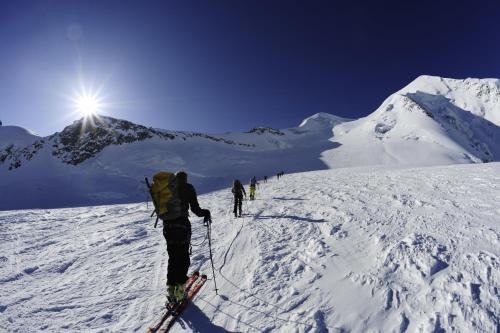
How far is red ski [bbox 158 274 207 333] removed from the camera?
14.3ft

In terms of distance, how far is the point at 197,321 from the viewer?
452 cm

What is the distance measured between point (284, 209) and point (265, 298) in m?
7.82

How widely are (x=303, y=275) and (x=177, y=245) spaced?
254cm

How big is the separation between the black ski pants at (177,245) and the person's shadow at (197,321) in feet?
1.69

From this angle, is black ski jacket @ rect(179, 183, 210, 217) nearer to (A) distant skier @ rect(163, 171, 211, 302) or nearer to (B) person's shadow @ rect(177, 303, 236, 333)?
(A) distant skier @ rect(163, 171, 211, 302)

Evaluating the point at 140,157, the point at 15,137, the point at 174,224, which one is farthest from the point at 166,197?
the point at 15,137

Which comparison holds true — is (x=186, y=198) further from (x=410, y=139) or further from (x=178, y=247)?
(x=410, y=139)

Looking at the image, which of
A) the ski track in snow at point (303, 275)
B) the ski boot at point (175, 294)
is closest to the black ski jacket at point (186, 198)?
the ski boot at point (175, 294)

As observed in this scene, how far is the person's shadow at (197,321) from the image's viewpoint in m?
4.29

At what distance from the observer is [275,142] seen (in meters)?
111

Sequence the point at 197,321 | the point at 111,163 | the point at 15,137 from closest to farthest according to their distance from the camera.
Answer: the point at 197,321 < the point at 111,163 < the point at 15,137

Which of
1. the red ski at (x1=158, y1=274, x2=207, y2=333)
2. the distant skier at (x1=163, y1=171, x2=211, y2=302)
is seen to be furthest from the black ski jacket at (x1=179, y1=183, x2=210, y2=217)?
the red ski at (x1=158, y1=274, x2=207, y2=333)

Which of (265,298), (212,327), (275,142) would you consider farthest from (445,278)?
(275,142)

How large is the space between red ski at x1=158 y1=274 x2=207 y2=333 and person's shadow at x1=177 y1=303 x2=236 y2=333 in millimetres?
93
